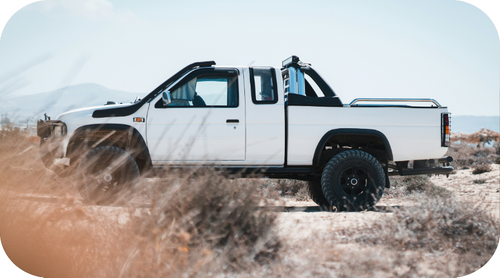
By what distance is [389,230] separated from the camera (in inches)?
165

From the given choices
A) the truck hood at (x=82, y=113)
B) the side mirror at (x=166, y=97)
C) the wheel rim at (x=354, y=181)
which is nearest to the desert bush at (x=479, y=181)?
the wheel rim at (x=354, y=181)

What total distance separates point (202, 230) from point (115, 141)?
334 centimetres

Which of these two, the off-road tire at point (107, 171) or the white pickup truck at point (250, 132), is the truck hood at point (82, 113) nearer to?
the white pickup truck at point (250, 132)

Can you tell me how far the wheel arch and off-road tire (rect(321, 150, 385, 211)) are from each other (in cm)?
285

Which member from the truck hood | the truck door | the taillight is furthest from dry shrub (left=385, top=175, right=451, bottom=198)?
the truck hood

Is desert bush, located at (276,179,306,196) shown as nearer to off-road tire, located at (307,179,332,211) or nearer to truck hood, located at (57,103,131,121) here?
off-road tire, located at (307,179,332,211)

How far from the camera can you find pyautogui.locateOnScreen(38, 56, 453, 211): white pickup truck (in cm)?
610

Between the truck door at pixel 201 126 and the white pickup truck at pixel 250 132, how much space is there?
0.05 ft


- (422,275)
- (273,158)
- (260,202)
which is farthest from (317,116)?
(422,275)

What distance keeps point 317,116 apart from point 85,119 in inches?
144

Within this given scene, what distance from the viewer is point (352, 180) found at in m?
6.33

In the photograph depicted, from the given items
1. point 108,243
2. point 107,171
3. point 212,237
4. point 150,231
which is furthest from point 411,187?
point 108,243

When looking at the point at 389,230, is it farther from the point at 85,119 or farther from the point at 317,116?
the point at 85,119

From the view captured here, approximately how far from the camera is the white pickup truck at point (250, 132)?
6.10 metres
